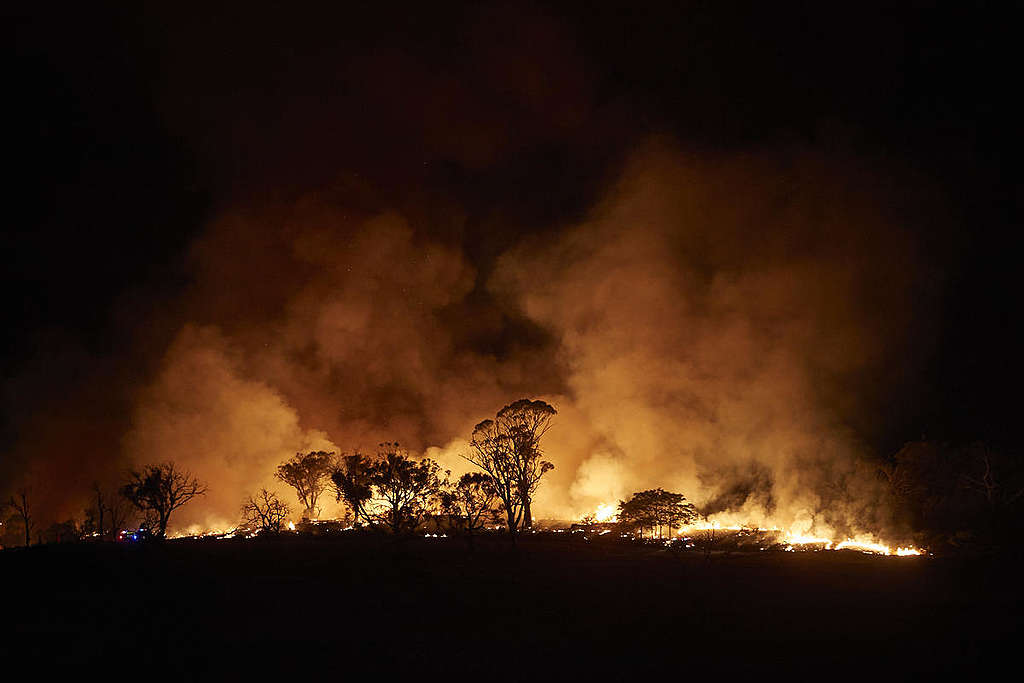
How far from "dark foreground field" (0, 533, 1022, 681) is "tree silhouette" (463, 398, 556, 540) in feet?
37.6

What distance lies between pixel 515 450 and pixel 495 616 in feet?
79.2

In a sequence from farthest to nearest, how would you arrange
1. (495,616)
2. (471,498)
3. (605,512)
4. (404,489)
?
(605,512) → (404,489) → (471,498) → (495,616)

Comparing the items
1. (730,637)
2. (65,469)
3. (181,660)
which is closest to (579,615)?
(730,637)

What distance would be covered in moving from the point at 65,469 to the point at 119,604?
158 ft

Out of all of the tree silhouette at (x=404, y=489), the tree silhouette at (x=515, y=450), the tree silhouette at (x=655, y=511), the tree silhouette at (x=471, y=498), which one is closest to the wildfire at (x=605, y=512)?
the tree silhouette at (x=515, y=450)

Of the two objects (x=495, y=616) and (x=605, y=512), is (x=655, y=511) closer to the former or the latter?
(x=605, y=512)

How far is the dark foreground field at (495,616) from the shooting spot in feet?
42.5

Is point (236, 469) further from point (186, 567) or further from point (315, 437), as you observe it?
point (186, 567)

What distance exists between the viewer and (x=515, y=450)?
134 feet

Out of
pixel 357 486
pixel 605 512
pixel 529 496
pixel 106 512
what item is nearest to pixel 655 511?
pixel 529 496

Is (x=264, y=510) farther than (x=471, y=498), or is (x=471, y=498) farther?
(x=264, y=510)

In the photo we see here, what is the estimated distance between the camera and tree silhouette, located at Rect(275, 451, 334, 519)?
163 ft

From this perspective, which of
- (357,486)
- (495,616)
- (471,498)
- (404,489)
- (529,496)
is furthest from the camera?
(529,496)

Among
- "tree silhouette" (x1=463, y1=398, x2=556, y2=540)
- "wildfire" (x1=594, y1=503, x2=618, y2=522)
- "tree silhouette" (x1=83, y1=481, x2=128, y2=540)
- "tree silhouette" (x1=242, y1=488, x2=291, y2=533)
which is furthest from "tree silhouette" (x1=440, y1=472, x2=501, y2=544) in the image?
"tree silhouette" (x1=83, y1=481, x2=128, y2=540)
